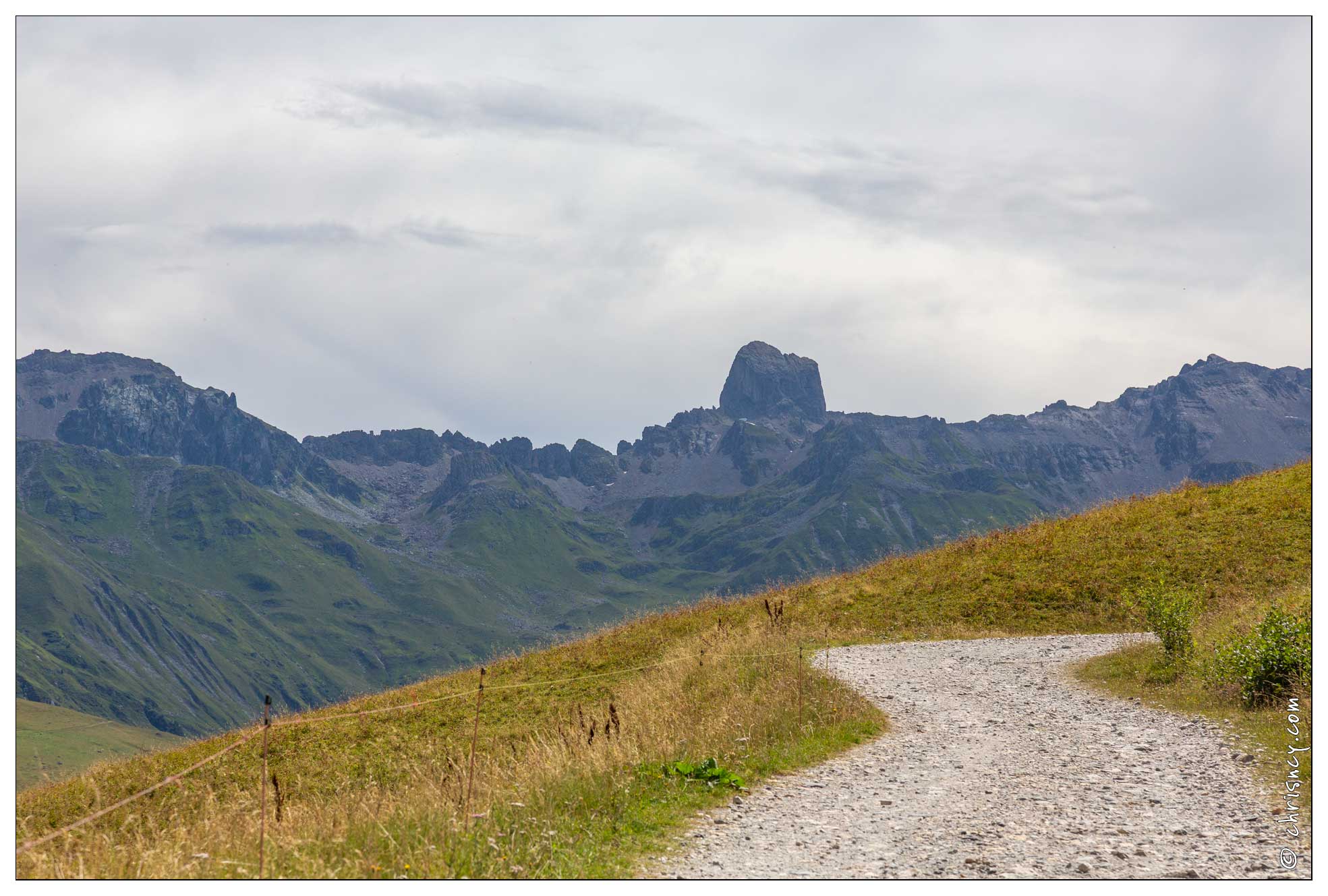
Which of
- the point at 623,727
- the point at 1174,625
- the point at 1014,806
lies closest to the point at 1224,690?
the point at 1174,625

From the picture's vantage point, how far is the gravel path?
11.0 metres

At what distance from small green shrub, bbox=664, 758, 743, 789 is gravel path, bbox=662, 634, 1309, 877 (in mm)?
407

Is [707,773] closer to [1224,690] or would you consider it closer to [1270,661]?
[1270,661]

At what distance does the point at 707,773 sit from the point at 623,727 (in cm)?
429

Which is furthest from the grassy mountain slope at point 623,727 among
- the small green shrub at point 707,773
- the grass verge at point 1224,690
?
the grass verge at point 1224,690

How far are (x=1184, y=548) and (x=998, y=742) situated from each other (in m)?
21.5

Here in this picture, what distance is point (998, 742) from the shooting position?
17.6 metres

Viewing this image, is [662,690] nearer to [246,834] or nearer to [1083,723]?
[1083,723]

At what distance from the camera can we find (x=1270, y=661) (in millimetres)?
18016

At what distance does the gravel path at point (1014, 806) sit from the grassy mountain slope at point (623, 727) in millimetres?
1136

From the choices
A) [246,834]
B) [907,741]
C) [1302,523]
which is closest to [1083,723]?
[907,741]

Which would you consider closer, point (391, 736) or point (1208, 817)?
point (1208, 817)

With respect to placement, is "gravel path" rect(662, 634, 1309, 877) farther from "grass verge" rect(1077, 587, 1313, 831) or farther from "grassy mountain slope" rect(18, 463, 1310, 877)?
"grassy mountain slope" rect(18, 463, 1310, 877)
